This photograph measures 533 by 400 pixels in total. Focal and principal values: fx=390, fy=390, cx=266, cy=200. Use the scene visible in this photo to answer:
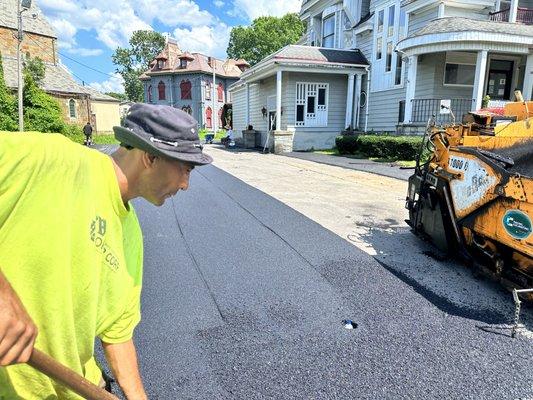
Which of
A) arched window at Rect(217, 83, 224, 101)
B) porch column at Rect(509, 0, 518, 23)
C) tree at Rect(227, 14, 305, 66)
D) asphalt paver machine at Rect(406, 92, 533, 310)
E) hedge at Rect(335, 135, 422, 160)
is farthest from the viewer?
tree at Rect(227, 14, 305, 66)

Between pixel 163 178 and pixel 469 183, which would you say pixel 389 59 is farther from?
pixel 163 178

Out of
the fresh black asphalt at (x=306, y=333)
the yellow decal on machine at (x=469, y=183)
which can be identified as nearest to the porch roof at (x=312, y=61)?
the fresh black asphalt at (x=306, y=333)

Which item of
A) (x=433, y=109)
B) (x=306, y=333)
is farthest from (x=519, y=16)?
(x=306, y=333)

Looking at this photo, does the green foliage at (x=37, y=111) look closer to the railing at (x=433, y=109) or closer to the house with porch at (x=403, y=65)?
the house with porch at (x=403, y=65)

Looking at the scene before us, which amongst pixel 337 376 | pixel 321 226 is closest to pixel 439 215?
pixel 321 226

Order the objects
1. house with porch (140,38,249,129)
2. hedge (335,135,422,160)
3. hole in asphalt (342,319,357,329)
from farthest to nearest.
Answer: house with porch (140,38,249,129) < hedge (335,135,422,160) < hole in asphalt (342,319,357,329)

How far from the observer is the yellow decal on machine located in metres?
3.94

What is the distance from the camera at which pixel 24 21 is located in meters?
42.2

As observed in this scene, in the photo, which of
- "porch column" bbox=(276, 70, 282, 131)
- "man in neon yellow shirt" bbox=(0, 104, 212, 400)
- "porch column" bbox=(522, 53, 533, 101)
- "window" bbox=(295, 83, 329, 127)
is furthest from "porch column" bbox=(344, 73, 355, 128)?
"man in neon yellow shirt" bbox=(0, 104, 212, 400)

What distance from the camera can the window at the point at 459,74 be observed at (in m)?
18.1

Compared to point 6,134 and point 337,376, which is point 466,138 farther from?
point 6,134

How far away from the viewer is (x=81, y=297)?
1.15 meters

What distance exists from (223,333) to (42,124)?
1098 inches

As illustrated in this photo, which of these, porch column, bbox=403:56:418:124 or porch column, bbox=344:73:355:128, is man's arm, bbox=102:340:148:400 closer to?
porch column, bbox=403:56:418:124
